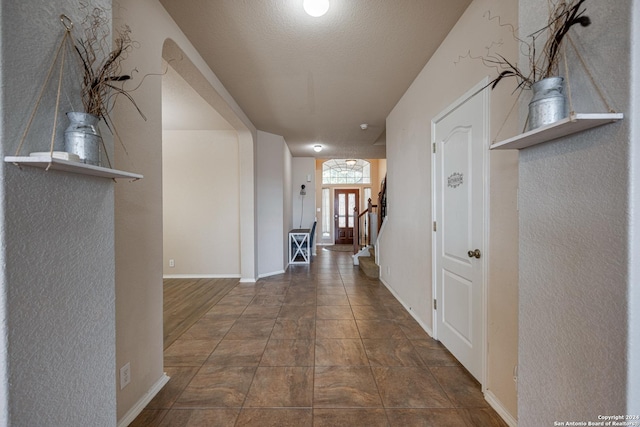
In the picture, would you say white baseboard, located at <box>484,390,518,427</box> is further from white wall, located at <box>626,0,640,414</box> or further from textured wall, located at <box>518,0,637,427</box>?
white wall, located at <box>626,0,640,414</box>

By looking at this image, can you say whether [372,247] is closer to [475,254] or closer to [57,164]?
[475,254]

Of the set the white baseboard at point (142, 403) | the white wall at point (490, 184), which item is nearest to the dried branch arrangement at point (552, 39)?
the white wall at point (490, 184)

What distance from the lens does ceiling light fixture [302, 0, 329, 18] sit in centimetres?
173

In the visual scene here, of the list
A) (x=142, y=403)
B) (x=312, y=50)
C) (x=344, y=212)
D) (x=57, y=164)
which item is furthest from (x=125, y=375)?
(x=344, y=212)

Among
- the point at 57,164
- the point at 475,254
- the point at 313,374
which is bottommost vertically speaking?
the point at 313,374

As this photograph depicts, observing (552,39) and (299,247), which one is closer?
(552,39)

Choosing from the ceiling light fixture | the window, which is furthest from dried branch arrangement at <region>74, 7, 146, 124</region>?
the window

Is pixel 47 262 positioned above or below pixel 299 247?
above

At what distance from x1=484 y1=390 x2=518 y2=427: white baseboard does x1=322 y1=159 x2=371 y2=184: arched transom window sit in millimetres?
8493

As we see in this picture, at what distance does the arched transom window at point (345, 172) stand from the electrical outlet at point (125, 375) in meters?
8.63

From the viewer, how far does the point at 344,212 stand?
32.1 ft

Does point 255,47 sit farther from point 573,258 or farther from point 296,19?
point 573,258

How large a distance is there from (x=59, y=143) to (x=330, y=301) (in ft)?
10.6

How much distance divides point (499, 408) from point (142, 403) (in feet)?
7.14
